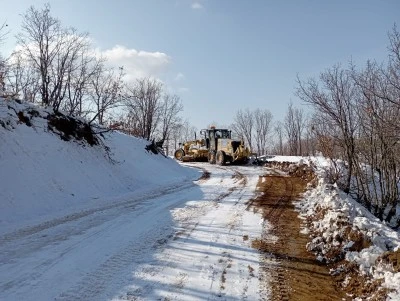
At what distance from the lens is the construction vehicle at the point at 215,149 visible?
1182 inches

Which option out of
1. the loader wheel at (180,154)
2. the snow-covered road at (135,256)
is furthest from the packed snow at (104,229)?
the loader wheel at (180,154)

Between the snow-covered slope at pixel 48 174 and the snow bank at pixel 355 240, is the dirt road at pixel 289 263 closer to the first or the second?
the snow bank at pixel 355 240

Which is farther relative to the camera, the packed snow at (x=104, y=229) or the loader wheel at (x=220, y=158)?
the loader wheel at (x=220, y=158)

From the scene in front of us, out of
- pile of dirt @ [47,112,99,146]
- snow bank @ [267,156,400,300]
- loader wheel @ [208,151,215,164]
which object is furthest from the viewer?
loader wheel @ [208,151,215,164]

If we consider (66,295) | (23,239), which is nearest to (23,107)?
(23,239)

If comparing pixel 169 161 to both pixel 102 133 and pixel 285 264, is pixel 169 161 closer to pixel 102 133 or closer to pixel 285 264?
pixel 102 133

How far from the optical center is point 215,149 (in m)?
32.8

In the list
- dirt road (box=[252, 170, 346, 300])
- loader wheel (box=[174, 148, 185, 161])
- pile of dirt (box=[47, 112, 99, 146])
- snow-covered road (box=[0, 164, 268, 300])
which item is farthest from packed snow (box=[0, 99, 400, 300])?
loader wheel (box=[174, 148, 185, 161])

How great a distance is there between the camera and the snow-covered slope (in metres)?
9.91

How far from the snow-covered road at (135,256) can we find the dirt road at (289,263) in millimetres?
277

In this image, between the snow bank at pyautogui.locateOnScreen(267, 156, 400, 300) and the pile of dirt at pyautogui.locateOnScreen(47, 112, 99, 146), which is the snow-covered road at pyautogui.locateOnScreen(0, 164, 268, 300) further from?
the pile of dirt at pyautogui.locateOnScreen(47, 112, 99, 146)

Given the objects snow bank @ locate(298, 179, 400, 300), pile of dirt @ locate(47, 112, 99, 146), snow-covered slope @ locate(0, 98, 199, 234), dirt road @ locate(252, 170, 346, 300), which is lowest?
dirt road @ locate(252, 170, 346, 300)

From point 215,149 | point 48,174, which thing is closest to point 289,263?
point 48,174

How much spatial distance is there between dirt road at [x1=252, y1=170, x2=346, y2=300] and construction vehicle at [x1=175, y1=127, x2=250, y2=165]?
1843 cm
